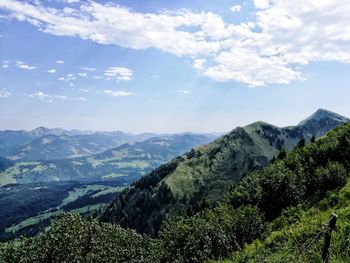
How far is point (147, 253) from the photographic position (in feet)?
306

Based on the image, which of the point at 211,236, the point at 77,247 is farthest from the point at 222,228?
the point at 77,247

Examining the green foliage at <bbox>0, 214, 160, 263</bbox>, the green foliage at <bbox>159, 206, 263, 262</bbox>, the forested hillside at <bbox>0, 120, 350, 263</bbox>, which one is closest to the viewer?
the green foliage at <bbox>0, 214, 160, 263</bbox>

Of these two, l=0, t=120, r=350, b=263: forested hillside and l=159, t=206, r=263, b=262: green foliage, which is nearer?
l=0, t=120, r=350, b=263: forested hillside

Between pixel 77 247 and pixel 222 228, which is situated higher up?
pixel 222 228

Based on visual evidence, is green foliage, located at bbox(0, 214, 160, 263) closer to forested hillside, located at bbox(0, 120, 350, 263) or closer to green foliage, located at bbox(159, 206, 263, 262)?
forested hillside, located at bbox(0, 120, 350, 263)

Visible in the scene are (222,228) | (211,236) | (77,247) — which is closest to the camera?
(77,247)

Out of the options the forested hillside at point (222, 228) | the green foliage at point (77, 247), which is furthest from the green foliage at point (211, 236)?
the green foliage at point (77, 247)

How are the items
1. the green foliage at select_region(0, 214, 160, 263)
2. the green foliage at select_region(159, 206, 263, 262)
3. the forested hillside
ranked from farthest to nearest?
the green foliage at select_region(159, 206, 263, 262) < the forested hillside < the green foliage at select_region(0, 214, 160, 263)

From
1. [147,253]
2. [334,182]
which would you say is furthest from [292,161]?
[147,253]

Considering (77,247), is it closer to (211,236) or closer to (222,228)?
(211,236)

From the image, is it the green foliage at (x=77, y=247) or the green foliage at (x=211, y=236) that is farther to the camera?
the green foliage at (x=211, y=236)

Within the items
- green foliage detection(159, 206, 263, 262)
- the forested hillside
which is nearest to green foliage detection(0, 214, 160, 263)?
the forested hillside

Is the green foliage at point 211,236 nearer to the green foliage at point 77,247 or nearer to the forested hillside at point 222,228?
the forested hillside at point 222,228

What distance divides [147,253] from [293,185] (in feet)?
141
